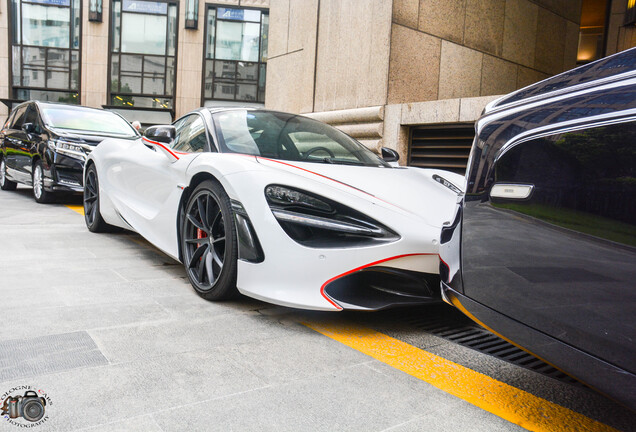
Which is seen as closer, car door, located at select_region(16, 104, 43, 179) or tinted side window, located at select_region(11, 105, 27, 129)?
car door, located at select_region(16, 104, 43, 179)

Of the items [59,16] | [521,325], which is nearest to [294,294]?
[521,325]

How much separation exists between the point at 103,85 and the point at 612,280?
26.5m

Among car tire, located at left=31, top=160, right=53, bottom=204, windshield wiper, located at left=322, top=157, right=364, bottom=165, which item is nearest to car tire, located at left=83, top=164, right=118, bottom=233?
car tire, located at left=31, top=160, right=53, bottom=204

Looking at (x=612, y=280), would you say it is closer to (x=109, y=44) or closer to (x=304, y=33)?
(x=304, y=33)

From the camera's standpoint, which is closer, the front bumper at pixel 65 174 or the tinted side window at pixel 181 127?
the tinted side window at pixel 181 127

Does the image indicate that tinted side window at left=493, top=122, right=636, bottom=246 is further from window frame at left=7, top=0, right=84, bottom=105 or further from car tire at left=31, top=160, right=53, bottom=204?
window frame at left=7, top=0, right=84, bottom=105

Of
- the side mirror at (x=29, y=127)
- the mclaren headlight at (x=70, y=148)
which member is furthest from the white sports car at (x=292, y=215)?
the side mirror at (x=29, y=127)

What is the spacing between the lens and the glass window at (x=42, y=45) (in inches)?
979

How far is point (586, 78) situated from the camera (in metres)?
1.64

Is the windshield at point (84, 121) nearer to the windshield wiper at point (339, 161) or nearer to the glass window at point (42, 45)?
the windshield wiper at point (339, 161)

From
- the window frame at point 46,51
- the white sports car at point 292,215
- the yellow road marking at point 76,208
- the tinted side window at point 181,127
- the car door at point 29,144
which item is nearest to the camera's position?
the white sports car at point 292,215

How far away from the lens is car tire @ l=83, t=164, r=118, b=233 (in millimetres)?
5594

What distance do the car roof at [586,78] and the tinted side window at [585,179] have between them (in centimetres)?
15

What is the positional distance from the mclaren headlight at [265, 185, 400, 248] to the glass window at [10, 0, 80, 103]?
25076 mm
